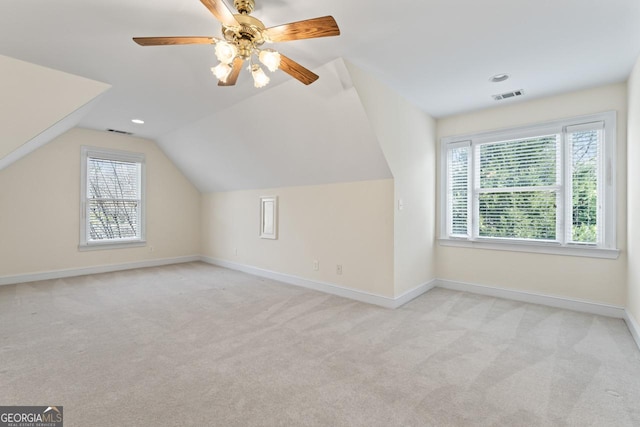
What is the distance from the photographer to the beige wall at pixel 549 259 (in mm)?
3139

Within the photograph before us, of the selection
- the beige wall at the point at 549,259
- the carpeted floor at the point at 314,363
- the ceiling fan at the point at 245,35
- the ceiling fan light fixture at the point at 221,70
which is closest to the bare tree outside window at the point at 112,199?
the carpeted floor at the point at 314,363

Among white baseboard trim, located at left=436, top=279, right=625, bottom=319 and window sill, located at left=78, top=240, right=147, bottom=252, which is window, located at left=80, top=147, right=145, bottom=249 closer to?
window sill, located at left=78, top=240, right=147, bottom=252

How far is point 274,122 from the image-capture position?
376 cm

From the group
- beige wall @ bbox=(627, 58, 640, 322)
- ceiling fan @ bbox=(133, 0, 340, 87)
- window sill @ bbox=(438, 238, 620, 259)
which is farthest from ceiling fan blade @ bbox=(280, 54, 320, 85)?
window sill @ bbox=(438, 238, 620, 259)

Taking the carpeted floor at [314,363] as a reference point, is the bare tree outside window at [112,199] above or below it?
above

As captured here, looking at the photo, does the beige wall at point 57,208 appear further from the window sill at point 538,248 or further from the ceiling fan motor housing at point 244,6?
the window sill at point 538,248

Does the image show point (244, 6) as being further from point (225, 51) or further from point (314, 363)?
point (314, 363)

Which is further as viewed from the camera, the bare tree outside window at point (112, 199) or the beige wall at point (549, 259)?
the bare tree outside window at point (112, 199)

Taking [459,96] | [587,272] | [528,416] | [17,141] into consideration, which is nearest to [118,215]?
[17,141]

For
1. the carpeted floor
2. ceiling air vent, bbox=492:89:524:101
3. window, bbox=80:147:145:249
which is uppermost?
ceiling air vent, bbox=492:89:524:101

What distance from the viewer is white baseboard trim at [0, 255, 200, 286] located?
4441 mm

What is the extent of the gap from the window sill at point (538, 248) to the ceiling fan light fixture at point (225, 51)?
3757 millimetres

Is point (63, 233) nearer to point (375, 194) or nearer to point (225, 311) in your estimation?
point (225, 311)

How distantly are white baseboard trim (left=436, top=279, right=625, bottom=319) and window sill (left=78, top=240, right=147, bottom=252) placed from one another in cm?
552
